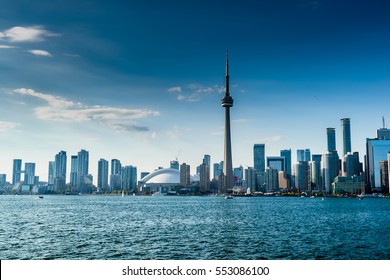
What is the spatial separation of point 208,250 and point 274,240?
28.2 feet

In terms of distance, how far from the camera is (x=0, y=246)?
34.7 m

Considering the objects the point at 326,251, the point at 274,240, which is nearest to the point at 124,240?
the point at 274,240

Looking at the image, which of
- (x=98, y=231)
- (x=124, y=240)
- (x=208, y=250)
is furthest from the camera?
(x=98, y=231)
